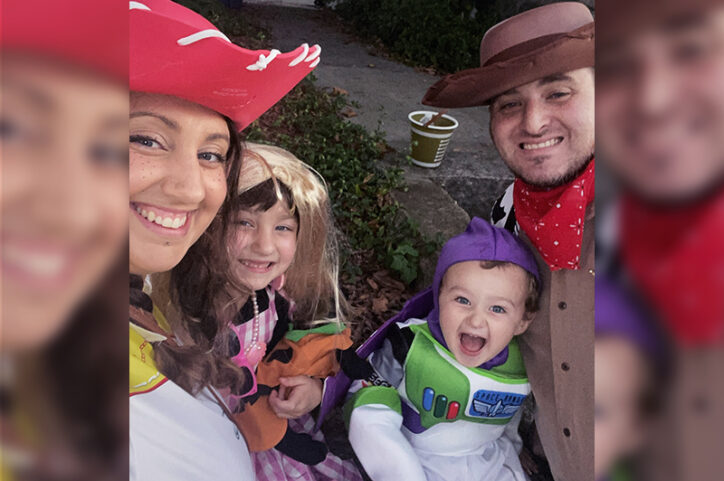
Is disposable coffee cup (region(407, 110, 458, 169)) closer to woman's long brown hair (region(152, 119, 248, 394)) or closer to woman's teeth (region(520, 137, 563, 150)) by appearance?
woman's teeth (region(520, 137, 563, 150))

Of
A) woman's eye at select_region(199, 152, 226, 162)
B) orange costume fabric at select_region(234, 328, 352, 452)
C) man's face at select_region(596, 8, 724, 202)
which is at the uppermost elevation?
man's face at select_region(596, 8, 724, 202)

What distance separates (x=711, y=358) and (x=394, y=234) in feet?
8.36

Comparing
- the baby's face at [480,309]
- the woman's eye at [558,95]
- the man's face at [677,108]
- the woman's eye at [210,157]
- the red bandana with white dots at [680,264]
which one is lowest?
the baby's face at [480,309]

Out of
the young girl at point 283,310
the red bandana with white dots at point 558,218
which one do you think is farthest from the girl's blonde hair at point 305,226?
the red bandana with white dots at point 558,218

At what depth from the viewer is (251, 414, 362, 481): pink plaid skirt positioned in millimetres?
1482

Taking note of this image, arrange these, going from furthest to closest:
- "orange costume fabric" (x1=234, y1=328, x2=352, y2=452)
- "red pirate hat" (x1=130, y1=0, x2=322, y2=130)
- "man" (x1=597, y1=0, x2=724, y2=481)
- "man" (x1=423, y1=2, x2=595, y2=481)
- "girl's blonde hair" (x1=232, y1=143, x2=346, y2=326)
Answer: "orange costume fabric" (x1=234, y1=328, x2=352, y2=452) < "girl's blonde hair" (x1=232, y1=143, x2=346, y2=326) < "man" (x1=423, y1=2, x2=595, y2=481) < "red pirate hat" (x1=130, y1=0, x2=322, y2=130) < "man" (x1=597, y1=0, x2=724, y2=481)

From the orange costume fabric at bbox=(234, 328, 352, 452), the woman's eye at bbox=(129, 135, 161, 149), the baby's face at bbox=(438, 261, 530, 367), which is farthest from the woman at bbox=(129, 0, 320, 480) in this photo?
the baby's face at bbox=(438, 261, 530, 367)

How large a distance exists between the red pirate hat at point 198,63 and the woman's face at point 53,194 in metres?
0.56

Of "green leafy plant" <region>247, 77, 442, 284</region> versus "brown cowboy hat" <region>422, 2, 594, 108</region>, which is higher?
"brown cowboy hat" <region>422, 2, 594, 108</region>

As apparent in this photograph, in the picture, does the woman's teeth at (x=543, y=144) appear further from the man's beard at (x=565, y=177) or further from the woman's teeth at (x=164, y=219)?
the woman's teeth at (x=164, y=219)

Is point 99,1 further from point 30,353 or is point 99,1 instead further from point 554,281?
point 554,281

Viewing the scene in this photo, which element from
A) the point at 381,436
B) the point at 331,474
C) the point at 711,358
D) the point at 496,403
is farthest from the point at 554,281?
the point at 711,358

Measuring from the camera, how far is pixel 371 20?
221 centimetres

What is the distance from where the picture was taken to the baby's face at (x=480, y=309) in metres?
1.48
